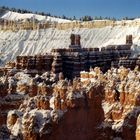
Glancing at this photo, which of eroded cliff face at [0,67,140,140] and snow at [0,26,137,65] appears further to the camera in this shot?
snow at [0,26,137,65]

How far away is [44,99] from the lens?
2417 cm

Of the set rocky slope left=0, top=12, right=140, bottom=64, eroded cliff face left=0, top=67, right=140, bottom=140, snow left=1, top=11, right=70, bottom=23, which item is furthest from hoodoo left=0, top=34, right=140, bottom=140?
snow left=1, top=11, right=70, bottom=23

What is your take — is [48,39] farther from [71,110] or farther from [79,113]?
[71,110]

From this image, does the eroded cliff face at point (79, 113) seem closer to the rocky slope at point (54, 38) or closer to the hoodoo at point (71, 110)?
the hoodoo at point (71, 110)

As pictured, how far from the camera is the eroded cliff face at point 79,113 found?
21844mm

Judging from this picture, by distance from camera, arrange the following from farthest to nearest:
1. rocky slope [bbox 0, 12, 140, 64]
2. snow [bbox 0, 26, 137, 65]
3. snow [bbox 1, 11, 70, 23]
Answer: snow [bbox 1, 11, 70, 23], rocky slope [bbox 0, 12, 140, 64], snow [bbox 0, 26, 137, 65]

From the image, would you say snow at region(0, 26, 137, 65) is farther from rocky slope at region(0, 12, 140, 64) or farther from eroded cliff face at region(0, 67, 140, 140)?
eroded cliff face at region(0, 67, 140, 140)

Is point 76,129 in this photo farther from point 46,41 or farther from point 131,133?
point 46,41

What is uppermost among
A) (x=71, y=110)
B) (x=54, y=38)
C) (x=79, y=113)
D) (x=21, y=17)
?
(x=21, y=17)

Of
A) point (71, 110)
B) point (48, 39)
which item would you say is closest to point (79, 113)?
point (71, 110)

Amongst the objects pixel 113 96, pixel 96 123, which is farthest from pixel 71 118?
pixel 113 96

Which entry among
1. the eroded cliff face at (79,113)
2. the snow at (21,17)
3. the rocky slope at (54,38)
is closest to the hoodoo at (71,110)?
the eroded cliff face at (79,113)

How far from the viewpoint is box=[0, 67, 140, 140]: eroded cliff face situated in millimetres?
21844

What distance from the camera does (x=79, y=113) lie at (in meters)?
25.2
